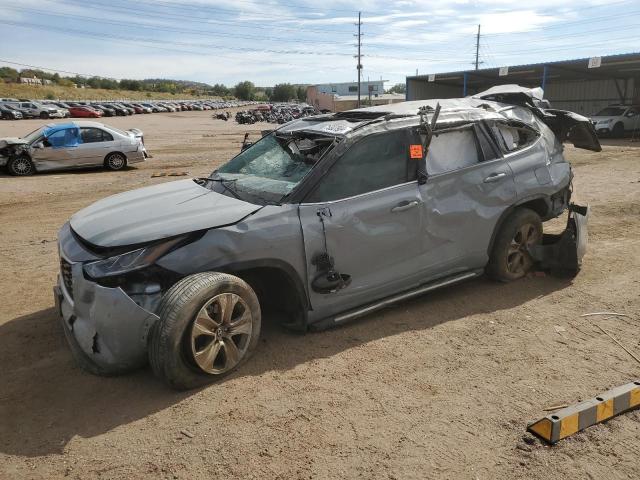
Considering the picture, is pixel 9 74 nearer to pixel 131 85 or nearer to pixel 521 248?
pixel 131 85

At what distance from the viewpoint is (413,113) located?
182 inches

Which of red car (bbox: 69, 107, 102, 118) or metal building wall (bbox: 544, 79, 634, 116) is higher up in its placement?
metal building wall (bbox: 544, 79, 634, 116)

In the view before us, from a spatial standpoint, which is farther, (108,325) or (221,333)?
(221,333)

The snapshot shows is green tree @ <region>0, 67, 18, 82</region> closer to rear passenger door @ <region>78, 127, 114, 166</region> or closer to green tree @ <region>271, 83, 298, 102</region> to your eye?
green tree @ <region>271, 83, 298, 102</region>

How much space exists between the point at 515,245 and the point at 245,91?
171039 mm

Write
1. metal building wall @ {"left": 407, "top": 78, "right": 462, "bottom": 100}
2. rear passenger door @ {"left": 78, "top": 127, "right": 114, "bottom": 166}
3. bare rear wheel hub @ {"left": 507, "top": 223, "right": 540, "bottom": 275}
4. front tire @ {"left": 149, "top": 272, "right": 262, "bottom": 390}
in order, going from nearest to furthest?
front tire @ {"left": 149, "top": 272, "right": 262, "bottom": 390} < bare rear wheel hub @ {"left": 507, "top": 223, "right": 540, "bottom": 275} < rear passenger door @ {"left": 78, "top": 127, "right": 114, "bottom": 166} < metal building wall @ {"left": 407, "top": 78, "right": 462, "bottom": 100}

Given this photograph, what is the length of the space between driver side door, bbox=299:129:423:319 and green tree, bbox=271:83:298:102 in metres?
147

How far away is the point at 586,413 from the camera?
9.70 feet

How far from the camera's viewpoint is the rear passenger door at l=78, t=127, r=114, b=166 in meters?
15.4

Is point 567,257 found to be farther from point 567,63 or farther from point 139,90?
point 139,90

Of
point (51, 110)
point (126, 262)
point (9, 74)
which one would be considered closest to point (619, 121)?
point (126, 262)

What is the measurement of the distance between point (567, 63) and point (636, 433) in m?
33.5

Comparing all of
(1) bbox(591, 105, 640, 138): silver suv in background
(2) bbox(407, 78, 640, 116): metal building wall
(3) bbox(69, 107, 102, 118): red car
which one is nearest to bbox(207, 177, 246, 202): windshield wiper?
(1) bbox(591, 105, 640, 138): silver suv in background

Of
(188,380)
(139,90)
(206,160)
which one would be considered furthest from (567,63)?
(139,90)
